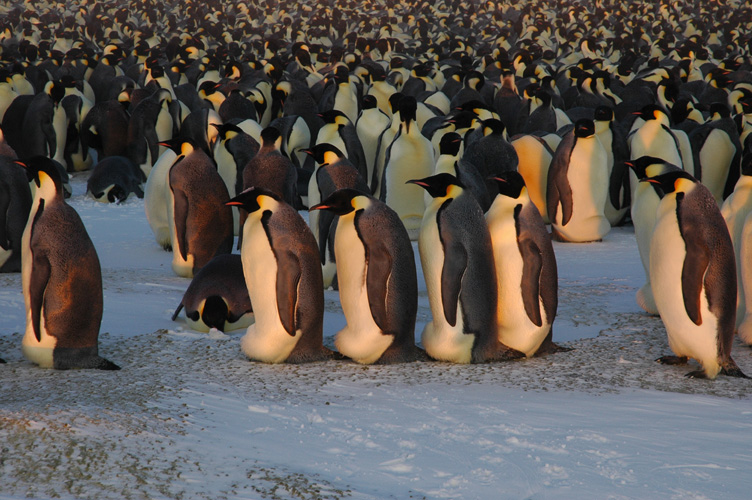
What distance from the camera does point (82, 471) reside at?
2711 mm

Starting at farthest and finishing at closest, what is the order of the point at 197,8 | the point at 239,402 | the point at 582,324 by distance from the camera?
the point at 197,8
the point at 582,324
the point at 239,402

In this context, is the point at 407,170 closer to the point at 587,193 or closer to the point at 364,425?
the point at 587,193

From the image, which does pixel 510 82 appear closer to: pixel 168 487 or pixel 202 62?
pixel 202 62

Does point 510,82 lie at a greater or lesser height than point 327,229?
greater

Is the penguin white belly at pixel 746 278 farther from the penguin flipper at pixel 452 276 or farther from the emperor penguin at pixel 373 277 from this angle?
the emperor penguin at pixel 373 277

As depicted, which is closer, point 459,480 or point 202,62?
point 459,480

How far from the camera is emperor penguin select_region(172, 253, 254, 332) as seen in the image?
4777 mm

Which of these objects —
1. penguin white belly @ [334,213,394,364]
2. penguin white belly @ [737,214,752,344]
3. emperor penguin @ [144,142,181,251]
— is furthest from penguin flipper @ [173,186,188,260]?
penguin white belly @ [737,214,752,344]

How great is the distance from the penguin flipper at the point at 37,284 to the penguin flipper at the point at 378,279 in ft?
4.67

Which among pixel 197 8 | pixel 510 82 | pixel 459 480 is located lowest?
pixel 459 480

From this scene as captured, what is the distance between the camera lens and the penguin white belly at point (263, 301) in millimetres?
4145

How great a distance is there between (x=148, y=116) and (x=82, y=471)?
7.85 meters

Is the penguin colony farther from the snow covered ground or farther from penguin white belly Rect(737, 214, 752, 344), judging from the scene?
the snow covered ground

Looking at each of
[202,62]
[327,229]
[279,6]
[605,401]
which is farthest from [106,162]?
[279,6]
